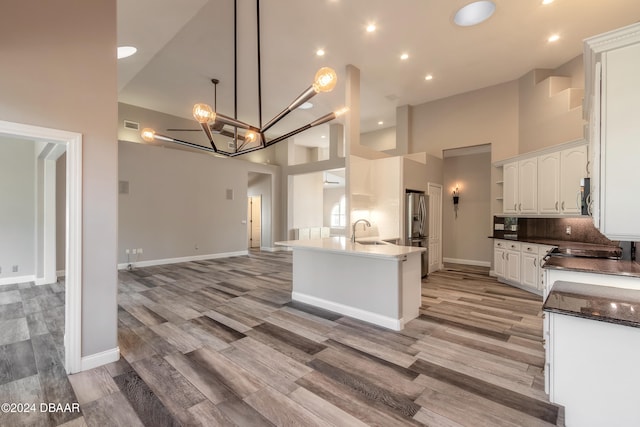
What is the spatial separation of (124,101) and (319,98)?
503 cm

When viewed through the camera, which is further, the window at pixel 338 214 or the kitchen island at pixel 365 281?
the window at pixel 338 214

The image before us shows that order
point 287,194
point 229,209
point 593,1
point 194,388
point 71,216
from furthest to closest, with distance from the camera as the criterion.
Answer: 1. point 287,194
2. point 229,209
3. point 593,1
4. point 71,216
5. point 194,388

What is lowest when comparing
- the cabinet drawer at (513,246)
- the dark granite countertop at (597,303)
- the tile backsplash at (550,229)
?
the cabinet drawer at (513,246)

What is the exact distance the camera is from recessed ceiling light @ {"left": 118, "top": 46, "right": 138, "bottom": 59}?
4602 mm

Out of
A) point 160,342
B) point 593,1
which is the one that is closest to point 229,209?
point 160,342

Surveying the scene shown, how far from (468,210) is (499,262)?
7.05 ft

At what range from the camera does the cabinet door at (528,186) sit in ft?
16.5

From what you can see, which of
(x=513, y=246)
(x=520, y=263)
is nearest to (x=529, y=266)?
(x=520, y=263)

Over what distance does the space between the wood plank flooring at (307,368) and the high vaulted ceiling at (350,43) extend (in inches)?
166

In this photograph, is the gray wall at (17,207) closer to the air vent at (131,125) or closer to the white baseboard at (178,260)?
the white baseboard at (178,260)

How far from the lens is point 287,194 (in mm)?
10070

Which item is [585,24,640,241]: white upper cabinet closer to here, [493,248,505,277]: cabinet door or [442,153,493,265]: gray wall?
[493,248,505,277]: cabinet door

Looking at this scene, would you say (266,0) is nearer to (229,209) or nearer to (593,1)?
(593,1)

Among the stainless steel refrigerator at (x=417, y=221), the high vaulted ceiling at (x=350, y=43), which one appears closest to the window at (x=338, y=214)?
the high vaulted ceiling at (x=350, y=43)
